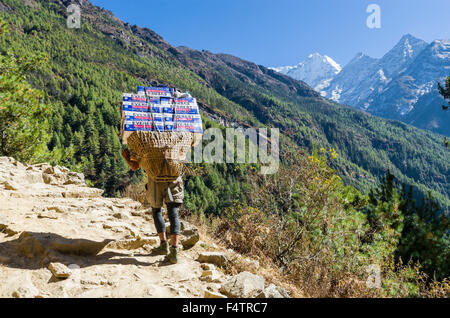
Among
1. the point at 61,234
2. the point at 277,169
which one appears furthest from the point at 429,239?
the point at 61,234

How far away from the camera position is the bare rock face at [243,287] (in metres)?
2.52

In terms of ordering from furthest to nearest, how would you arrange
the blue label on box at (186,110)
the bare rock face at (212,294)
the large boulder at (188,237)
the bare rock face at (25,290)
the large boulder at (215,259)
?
the large boulder at (188,237) → the blue label on box at (186,110) → the large boulder at (215,259) → the bare rock face at (212,294) → the bare rock face at (25,290)

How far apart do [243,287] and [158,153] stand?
1.83 metres

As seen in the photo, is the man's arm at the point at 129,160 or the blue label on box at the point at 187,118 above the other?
the blue label on box at the point at 187,118

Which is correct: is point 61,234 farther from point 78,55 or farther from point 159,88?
point 78,55

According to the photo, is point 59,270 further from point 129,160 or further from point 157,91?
point 157,91

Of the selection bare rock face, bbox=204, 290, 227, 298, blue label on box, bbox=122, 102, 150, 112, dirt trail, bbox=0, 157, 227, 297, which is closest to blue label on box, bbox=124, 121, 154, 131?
blue label on box, bbox=122, 102, 150, 112

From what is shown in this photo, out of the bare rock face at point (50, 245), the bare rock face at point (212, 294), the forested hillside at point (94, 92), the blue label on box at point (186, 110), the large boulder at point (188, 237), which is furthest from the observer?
the forested hillside at point (94, 92)

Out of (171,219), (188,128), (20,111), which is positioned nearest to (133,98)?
(188,128)

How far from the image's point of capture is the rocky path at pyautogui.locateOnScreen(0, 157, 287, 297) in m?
2.53

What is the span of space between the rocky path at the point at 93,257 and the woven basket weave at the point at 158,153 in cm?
102

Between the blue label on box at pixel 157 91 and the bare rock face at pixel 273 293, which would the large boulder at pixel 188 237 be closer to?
the bare rock face at pixel 273 293

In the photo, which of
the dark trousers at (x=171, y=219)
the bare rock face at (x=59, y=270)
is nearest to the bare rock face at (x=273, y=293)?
the dark trousers at (x=171, y=219)

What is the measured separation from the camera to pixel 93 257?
3246 mm
